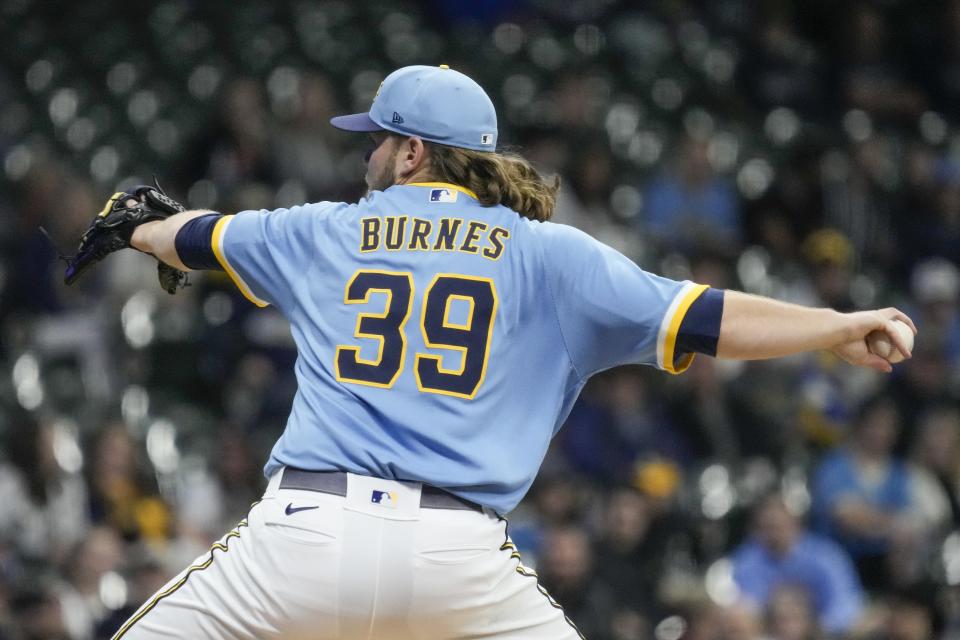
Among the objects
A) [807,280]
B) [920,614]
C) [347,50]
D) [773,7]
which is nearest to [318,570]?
[920,614]

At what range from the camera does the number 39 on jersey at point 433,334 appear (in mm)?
3893

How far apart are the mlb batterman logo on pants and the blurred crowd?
3.57 metres

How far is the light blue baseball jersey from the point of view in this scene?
388 cm

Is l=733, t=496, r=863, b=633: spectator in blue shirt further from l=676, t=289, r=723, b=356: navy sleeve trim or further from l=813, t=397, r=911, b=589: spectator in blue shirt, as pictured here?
l=676, t=289, r=723, b=356: navy sleeve trim

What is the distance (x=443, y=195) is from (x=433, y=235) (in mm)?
146

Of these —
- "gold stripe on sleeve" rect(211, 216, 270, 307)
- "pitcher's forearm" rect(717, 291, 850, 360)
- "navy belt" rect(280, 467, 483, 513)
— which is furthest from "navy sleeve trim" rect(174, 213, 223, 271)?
"pitcher's forearm" rect(717, 291, 850, 360)

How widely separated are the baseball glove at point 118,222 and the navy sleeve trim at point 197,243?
0.14 metres

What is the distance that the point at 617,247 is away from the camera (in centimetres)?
1071

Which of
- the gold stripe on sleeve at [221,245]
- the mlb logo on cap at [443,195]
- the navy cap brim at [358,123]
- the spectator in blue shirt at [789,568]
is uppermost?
the navy cap brim at [358,123]

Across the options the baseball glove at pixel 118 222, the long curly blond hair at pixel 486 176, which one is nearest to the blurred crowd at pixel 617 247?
the baseball glove at pixel 118 222

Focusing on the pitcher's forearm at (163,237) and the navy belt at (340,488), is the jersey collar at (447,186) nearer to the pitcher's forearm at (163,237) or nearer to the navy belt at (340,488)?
the pitcher's forearm at (163,237)

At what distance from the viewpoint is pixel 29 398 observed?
9.23 metres

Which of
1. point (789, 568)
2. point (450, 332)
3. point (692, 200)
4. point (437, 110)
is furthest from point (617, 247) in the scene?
point (450, 332)

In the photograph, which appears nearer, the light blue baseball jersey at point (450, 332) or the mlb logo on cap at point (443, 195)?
the light blue baseball jersey at point (450, 332)
